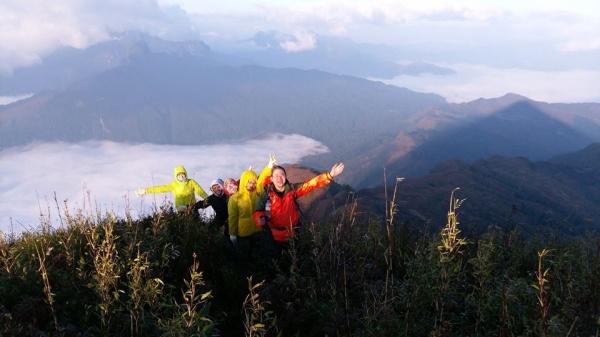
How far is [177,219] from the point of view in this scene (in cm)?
695

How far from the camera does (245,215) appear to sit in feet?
25.0

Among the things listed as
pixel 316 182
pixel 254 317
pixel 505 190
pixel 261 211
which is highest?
pixel 316 182

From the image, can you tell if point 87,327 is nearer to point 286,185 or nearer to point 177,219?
point 177,219

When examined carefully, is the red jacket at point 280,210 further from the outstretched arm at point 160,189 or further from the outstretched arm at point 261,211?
the outstretched arm at point 160,189

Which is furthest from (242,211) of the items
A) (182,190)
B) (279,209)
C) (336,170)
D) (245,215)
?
(182,190)

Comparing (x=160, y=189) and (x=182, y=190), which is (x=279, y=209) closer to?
(x=182, y=190)

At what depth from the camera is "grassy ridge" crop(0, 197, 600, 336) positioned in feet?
12.9

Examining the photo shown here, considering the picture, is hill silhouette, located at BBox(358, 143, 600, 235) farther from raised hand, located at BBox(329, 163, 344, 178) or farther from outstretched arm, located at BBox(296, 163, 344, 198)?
outstretched arm, located at BBox(296, 163, 344, 198)

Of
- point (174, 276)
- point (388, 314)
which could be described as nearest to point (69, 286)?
point (174, 276)

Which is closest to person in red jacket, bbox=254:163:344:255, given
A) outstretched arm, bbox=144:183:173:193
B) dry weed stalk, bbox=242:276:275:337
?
dry weed stalk, bbox=242:276:275:337

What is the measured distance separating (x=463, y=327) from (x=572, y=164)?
199949mm

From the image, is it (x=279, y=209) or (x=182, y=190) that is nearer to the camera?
(x=279, y=209)

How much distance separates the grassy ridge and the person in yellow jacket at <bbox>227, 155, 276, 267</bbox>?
1.03m

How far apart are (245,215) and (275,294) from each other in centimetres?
263
